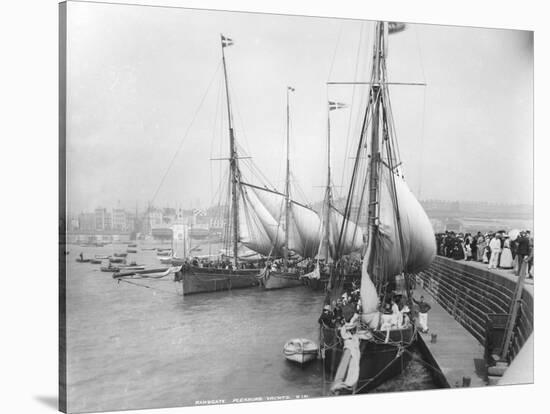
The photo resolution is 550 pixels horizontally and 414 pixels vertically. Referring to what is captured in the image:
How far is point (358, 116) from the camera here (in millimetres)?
7059

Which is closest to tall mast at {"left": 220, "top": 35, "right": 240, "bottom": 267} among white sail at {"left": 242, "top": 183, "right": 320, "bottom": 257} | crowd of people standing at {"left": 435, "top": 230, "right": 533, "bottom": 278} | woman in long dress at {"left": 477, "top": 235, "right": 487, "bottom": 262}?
white sail at {"left": 242, "top": 183, "right": 320, "bottom": 257}

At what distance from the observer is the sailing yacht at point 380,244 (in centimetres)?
695

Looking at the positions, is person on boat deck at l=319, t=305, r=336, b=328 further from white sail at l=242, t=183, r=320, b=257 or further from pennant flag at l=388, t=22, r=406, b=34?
pennant flag at l=388, t=22, r=406, b=34

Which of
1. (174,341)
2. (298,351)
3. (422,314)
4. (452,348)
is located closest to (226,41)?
(174,341)

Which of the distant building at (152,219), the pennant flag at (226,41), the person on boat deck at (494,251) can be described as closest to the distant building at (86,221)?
the distant building at (152,219)

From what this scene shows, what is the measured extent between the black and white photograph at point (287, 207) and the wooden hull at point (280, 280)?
2 centimetres

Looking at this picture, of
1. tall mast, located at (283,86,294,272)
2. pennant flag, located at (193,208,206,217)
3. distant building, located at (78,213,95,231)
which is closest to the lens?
distant building, located at (78,213,95,231)

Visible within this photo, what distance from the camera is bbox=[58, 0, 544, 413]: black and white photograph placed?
6305 millimetres

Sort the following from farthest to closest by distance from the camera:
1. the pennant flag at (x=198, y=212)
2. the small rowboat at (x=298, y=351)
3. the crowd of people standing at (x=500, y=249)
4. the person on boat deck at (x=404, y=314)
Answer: the crowd of people standing at (x=500, y=249)
the person on boat deck at (x=404, y=314)
the small rowboat at (x=298, y=351)
the pennant flag at (x=198, y=212)

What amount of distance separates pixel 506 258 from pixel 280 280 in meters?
2.28

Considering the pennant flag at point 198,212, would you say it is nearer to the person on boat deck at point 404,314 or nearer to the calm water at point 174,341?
the calm water at point 174,341

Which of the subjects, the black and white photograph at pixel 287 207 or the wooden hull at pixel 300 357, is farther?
the wooden hull at pixel 300 357

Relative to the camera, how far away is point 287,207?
23.1 ft

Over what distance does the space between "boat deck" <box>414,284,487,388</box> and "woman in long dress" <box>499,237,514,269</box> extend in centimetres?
75
